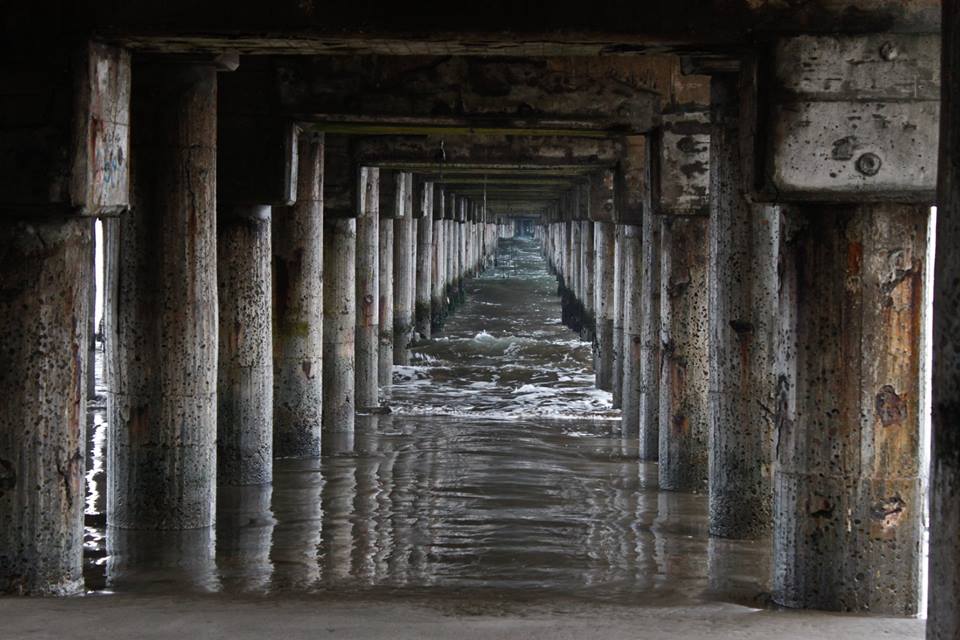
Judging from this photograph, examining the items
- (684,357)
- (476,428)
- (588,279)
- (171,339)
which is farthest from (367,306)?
(588,279)

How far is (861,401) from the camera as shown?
660cm

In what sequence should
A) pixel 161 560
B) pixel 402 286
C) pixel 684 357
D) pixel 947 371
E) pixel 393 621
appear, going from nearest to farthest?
pixel 947 371 → pixel 393 621 → pixel 161 560 → pixel 684 357 → pixel 402 286

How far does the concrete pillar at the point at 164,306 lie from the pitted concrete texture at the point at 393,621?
241cm

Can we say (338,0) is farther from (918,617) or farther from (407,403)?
(407,403)

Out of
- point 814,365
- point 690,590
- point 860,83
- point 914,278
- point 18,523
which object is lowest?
point 690,590

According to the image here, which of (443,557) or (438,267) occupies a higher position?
(438,267)

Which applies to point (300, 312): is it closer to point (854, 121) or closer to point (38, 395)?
point (38, 395)

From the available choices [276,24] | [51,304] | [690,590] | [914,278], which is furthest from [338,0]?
[690,590]

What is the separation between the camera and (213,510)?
9.40m

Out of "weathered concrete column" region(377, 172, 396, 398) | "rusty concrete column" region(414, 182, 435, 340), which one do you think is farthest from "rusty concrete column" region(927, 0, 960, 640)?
"rusty concrete column" region(414, 182, 435, 340)

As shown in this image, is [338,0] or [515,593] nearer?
[338,0]

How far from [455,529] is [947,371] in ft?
20.1

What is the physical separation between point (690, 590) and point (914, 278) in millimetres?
2172

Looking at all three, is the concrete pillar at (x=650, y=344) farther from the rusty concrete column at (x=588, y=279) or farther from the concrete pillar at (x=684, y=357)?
the rusty concrete column at (x=588, y=279)
